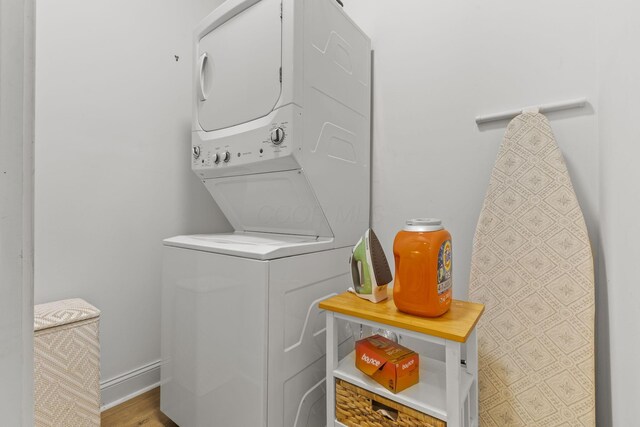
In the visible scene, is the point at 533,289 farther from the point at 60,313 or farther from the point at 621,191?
the point at 60,313

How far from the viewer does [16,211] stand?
372 mm

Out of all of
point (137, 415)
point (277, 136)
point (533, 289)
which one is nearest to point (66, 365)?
point (137, 415)

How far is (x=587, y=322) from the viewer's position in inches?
41.0

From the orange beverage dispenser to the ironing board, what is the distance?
42 cm

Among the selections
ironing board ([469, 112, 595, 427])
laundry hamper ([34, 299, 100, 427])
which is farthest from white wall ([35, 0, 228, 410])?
ironing board ([469, 112, 595, 427])

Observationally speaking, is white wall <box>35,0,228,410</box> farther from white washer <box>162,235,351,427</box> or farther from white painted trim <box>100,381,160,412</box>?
white washer <box>162,235,351,427</box>

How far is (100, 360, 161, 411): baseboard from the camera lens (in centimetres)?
153

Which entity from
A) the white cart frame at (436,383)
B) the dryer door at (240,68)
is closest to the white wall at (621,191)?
the white cart frame at (436,383)

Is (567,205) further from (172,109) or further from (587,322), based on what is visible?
(172,109)

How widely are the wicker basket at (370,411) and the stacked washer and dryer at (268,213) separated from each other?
0.63 ft

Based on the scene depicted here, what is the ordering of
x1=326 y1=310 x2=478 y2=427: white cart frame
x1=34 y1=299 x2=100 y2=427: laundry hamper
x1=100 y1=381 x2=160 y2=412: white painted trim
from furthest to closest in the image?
x1=100 y1=381 x2=160 y2=412: white painted trim → x1=34 y1=299 x2=100 y2=427: laundry hamper → x1=326 y1=310 x2=478 y2=427: white cart frame

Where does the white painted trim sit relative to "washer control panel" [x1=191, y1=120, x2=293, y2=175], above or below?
below

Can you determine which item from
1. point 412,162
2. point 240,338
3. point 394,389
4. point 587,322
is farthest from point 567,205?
A: point 240,338

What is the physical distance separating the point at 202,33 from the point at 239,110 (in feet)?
1.83
